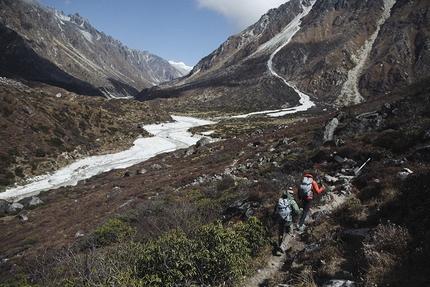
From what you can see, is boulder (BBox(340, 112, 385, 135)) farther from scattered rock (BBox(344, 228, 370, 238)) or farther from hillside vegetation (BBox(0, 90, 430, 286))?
scattered rock (BBox(344, 228, 370, 238))

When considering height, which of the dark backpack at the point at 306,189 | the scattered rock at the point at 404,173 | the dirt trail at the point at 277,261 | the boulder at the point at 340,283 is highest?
the dark backpack at the point at 306,189

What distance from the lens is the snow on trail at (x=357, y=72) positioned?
12628 cm

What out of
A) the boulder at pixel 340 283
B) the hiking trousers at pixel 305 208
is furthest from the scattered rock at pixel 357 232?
the boulder at pixel 340 283

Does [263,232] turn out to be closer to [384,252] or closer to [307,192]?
[307,192]

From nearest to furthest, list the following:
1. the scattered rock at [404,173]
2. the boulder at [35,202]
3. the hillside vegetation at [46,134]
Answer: the scattered rock at [404,173] < the boulder at [35,202] < the hillside vegetation at [46,134]

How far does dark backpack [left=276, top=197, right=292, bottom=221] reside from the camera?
7524 millimetres

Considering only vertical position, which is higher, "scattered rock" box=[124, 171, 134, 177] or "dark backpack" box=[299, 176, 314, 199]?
"dark backpack" box=[299, 176, 314, 199]

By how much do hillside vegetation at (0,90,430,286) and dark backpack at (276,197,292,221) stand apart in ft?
2.95

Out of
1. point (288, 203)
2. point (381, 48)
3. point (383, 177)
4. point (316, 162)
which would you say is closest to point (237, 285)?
point (288, 203)

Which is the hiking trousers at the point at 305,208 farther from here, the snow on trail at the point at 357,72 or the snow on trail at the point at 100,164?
the snow on trail at the point at 357,72

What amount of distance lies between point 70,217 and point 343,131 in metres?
23.4

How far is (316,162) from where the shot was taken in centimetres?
1482

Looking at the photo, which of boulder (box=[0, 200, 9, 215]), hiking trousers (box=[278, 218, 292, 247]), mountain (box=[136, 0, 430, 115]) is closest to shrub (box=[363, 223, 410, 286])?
hiking trousers (box=[278, 218, 292, 247])

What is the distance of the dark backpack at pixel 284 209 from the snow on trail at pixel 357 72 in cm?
13082
